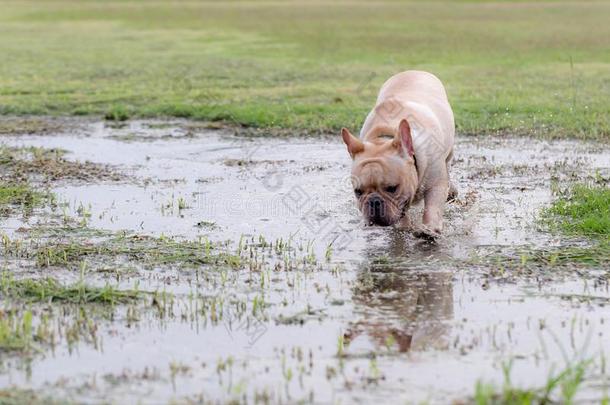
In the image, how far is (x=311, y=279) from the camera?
7562 mm

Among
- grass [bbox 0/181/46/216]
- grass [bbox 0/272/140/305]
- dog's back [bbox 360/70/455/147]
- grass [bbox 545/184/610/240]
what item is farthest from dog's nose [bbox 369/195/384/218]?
grass [bbox 0/181/46/216]

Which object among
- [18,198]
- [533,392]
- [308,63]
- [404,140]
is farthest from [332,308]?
[308,63]

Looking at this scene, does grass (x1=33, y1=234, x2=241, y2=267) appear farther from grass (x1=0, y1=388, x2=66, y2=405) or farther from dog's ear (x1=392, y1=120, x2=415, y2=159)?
grass (x1=0, y1=388, x2=66, y2=405)

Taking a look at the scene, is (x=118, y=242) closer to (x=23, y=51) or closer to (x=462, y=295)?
(x=462, y=295)

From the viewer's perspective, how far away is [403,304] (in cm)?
696

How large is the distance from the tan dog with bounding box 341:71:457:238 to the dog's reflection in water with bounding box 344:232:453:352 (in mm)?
421

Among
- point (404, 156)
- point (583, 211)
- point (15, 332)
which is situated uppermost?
point (404, 156)

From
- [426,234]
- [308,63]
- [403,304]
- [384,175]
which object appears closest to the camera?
[403,304]

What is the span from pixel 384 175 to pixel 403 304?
1.50 m

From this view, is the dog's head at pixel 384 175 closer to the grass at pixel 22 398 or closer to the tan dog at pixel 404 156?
the tan dog at pixel 404 156

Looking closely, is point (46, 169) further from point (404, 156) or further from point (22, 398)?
point (22, 398)

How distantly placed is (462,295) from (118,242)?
2864 millimetres

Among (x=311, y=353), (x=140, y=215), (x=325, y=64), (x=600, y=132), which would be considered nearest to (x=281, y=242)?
(x=140, y=215)

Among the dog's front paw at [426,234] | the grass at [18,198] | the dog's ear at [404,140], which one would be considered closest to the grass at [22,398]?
the dog's ear at [404,140]
